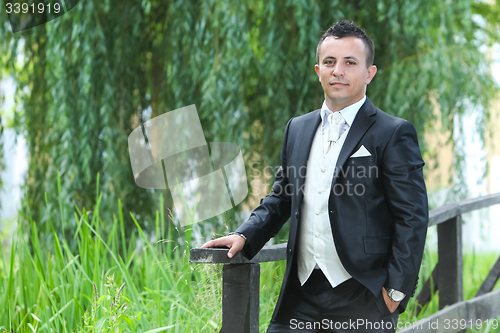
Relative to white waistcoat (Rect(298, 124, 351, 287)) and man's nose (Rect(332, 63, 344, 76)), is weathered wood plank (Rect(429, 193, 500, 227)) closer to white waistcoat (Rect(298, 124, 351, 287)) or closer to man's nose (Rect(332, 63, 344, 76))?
white waistcoat (Rect(298, 124, 351, 287))

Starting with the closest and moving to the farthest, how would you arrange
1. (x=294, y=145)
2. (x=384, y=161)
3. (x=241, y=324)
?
(x=384, y=161) < (x=241, y=324) < (x=294, y=145)

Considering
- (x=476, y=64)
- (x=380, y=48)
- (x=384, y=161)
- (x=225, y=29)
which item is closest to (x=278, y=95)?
(x=225, y=29)

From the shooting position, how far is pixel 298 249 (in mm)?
1649

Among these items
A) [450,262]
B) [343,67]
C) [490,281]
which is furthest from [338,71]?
[490,281]

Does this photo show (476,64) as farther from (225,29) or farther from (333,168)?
(333,168)

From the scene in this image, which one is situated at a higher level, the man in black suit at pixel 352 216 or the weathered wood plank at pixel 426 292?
the man in black suit at pixel 352 216

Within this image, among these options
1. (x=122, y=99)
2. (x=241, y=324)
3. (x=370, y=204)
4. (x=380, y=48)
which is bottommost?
(x=241, y=324)

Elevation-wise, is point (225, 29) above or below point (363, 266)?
above

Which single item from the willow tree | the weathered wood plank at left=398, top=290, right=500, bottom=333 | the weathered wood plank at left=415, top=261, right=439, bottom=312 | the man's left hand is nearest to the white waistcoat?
the man's left hand

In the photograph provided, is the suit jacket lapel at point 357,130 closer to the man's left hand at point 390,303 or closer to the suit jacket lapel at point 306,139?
the suit jacket lapel at point 306,139

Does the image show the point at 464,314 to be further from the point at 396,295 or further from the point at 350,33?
the point at 350,33

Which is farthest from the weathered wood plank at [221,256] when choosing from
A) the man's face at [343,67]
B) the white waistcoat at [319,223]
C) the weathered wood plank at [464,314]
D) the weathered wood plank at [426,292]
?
the weathered wood plank at [426,292]

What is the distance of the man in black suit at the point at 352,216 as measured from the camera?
149cm

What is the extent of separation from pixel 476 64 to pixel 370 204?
8.50ft
